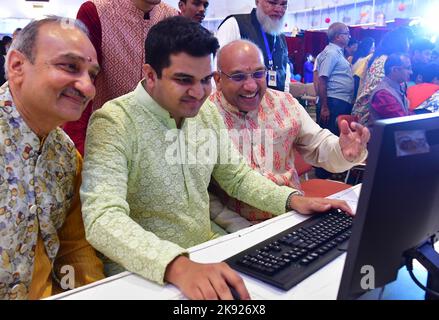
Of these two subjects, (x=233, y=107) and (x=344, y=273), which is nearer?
(x=344, y=273)

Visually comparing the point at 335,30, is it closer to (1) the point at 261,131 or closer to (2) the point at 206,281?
(1) the point at 261,131

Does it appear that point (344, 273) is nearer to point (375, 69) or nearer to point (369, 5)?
point (375, 69)

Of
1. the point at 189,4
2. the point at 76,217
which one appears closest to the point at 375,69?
the point at 189,4

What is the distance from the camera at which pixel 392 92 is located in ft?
10.6

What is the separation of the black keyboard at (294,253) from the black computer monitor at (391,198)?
9.9 inches

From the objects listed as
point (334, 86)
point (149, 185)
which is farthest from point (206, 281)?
point (334, 86)

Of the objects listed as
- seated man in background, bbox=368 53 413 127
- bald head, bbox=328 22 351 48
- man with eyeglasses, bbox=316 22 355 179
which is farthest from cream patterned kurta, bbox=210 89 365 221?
bald head, bbox=328 22 351 48

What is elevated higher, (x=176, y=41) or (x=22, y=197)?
(x=176, y=41)

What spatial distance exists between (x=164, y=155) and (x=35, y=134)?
0.39 m

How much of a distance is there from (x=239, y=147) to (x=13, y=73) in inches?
40.3

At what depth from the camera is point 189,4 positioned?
2.56 metres

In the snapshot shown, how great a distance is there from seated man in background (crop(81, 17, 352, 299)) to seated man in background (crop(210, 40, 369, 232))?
1.02 ft

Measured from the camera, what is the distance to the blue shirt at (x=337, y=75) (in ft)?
15.1

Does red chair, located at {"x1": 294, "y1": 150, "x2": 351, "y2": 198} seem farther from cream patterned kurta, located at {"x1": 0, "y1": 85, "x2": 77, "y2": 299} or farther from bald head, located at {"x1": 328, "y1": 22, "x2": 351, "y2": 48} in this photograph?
bald head, located at {"x1": 328, "y1": 22, "x2": 351, "y2": 48}
